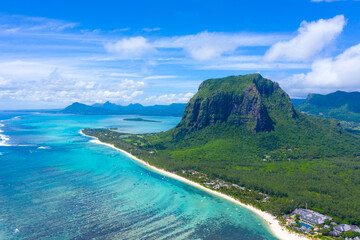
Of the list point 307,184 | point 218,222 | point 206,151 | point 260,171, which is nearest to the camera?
point 218,222

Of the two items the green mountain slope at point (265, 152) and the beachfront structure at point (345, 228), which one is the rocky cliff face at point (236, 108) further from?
the beachfront structure at point (345, 228)

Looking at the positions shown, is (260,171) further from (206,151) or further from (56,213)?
(56,213)

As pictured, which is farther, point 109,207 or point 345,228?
point 109,207

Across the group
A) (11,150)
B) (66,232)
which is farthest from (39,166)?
(66,232)

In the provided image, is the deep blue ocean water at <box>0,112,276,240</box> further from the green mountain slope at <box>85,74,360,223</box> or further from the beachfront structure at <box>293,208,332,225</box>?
the green mountain slope at <box>85,74,360,223</box>

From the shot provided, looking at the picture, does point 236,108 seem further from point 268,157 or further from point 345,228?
point 345,228

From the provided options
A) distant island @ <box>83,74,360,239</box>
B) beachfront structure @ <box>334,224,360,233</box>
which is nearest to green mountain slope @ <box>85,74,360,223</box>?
distant island @ <box>83,74,360,239</box>

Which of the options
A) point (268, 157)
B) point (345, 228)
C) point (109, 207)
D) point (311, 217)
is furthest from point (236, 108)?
point (109, 207)

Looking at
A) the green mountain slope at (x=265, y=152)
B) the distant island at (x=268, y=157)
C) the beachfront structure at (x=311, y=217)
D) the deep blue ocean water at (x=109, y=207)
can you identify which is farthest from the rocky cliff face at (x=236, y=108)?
the beachfront structure at (x=311, y=217)
